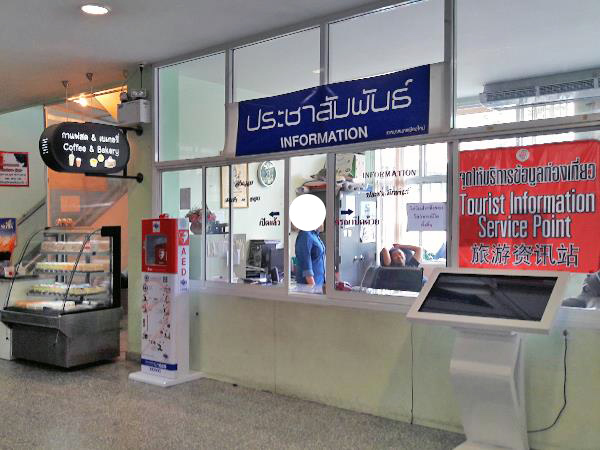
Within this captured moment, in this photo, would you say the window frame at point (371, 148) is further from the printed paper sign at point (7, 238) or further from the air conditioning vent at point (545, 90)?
the printed paper sign at point (7, 238)

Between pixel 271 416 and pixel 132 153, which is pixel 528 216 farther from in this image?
pixel 132 153

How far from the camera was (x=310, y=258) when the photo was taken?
16.3 ft

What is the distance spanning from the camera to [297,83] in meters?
5.21

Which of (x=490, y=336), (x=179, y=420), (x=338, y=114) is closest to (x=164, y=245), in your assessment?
(x=179, y=420)

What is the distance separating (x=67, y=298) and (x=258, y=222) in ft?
7.73

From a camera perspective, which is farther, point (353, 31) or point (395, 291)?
point (353, 31)

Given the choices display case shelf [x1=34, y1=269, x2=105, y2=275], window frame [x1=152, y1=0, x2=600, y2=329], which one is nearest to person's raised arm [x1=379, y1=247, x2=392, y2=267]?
window frame [x1=152, y1=0, x2=600, y2=329]

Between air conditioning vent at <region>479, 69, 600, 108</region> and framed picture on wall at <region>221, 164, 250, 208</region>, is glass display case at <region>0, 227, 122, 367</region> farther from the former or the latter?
air conditioning vent at <region>479, 69, 600, 108</region>

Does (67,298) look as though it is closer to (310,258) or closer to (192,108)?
(192,108)

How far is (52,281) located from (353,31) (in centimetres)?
434

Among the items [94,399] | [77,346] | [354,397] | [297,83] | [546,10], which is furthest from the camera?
[77,346]

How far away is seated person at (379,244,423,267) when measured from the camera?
430 centimetres

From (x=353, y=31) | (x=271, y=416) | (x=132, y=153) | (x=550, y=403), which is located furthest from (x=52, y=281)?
(x=550, y=403)

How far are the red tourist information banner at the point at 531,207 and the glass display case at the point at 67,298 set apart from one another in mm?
3830
